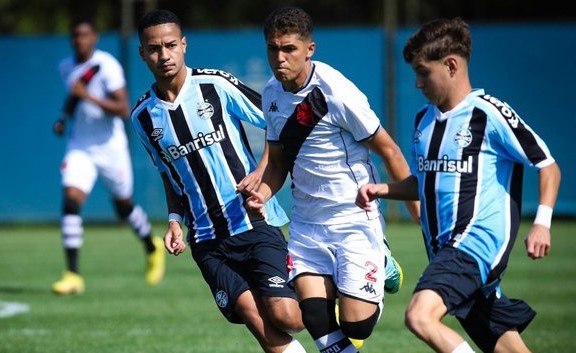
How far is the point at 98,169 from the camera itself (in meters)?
13.5

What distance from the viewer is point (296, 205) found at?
6.97 m

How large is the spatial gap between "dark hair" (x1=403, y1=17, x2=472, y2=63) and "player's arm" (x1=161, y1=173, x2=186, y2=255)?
5.79 feet

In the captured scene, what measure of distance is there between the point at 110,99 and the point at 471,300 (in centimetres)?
796

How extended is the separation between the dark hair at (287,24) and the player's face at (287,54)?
0.02m

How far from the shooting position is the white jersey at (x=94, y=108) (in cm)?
1341

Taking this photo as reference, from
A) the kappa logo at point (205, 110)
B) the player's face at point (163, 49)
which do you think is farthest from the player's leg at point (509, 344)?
the player's face at point (163, 49)

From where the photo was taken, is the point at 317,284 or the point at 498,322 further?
the point at 317,284

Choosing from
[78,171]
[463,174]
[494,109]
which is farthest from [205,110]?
[78,171]

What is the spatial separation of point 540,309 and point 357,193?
4.77m

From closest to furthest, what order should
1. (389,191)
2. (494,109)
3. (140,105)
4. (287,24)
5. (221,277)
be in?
(494,109), (389,191), (287,24), (221,277), (140,105)

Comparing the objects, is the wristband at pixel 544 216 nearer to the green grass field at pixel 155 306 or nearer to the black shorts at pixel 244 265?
the black shorts at pixel 244 265

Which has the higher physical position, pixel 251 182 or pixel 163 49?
pixel 163 49

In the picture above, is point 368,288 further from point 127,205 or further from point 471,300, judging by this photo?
point 127,205

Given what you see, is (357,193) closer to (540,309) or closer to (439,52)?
(439,52)
